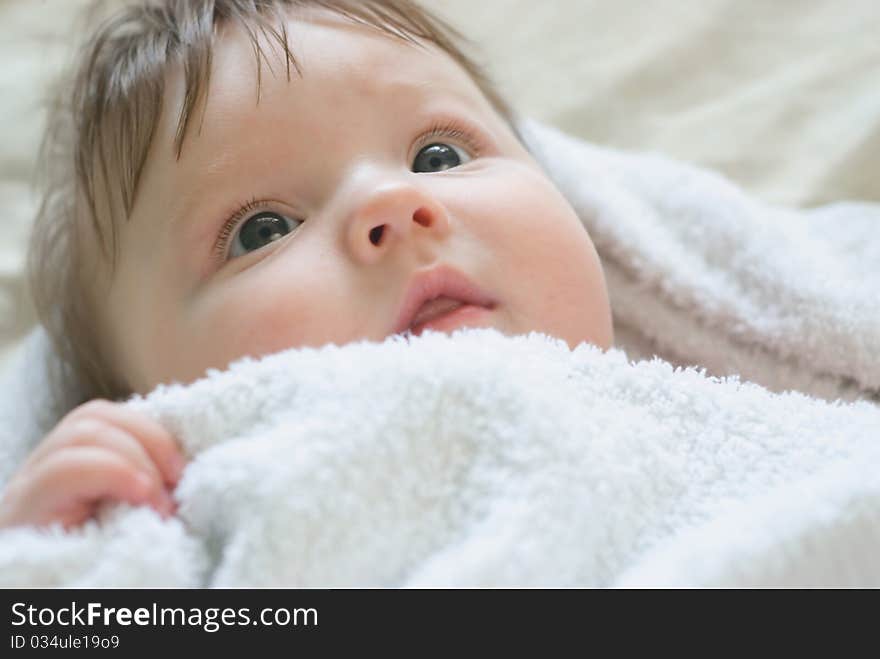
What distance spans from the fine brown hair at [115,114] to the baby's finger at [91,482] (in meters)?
0.36

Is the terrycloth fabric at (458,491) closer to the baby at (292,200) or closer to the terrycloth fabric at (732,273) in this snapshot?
the baby at (292,200)

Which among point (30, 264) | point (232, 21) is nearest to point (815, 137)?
point (232, 21)

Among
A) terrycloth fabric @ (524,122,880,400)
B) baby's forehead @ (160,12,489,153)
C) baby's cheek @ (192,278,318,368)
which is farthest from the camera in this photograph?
terrycloth fabric @ (524,122,880,400)

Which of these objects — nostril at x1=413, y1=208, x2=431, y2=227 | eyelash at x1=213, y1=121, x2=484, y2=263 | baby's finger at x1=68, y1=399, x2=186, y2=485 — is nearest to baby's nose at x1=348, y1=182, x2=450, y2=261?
nostril at x1=413, y1=208, x2=431, y2=227

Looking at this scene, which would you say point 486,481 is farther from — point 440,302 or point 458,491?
point 440,302

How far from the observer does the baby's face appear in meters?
0.76

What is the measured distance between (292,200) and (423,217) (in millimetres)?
124

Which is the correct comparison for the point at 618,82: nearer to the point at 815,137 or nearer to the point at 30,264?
the point at 815,137

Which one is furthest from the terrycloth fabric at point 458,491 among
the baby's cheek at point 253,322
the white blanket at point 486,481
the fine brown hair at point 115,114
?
the fine brown hair at point 115,114

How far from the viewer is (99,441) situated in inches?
23.1

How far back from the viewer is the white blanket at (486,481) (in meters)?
0.55

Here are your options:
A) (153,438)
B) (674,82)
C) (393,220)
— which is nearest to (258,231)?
(393,220)

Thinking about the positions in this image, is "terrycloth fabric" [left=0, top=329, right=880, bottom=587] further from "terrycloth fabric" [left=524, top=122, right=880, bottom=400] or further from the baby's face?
"terrycloth fabric" [left=524, top=122, right=880, bottom=400]

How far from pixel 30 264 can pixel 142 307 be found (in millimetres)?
368
